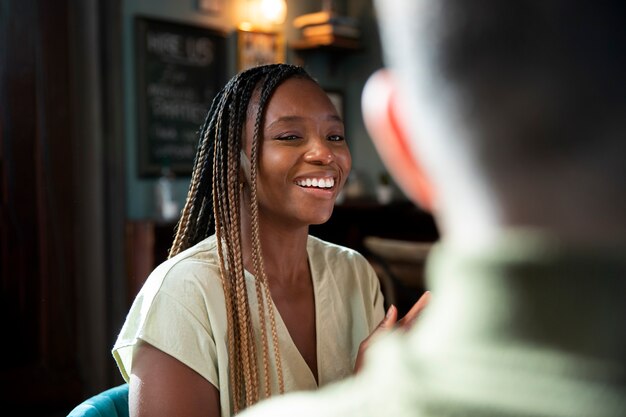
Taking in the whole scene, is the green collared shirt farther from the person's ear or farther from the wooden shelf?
the wooden shelf

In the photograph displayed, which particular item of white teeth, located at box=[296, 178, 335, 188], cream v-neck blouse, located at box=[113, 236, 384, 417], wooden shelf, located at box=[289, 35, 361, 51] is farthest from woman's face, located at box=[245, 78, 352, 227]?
wooden shelf, located at box=[289, 35, 361, 51]

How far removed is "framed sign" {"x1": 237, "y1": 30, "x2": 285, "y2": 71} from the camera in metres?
4.36

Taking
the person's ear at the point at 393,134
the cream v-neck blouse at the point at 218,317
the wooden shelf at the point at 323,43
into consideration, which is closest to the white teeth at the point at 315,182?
the cream v-neck blouse at the point at 218,317

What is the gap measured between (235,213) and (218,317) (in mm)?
238

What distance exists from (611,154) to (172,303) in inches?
38.3

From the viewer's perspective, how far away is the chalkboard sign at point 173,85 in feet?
12.5

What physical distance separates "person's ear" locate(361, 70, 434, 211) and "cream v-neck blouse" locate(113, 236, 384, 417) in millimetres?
822

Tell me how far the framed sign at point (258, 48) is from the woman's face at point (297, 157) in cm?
287

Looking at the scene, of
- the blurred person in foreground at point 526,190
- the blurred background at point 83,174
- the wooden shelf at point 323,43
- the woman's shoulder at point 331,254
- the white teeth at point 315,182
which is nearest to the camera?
the blurred person in foreground at point 526,190

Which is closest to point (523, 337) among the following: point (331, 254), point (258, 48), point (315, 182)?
point (315, 182)

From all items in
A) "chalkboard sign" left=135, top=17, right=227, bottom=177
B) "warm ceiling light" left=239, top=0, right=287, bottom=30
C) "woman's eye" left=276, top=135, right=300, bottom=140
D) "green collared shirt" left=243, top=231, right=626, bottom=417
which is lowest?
"green collared shirt" left=243, top=231, right=626, bottom=417

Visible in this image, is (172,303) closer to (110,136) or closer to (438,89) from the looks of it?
(438,89)

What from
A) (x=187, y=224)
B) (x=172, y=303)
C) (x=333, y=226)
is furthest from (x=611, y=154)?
(x=333, y=226)

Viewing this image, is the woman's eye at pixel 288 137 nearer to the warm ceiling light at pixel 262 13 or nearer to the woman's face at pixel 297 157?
the woman's face at pixel 297 157
